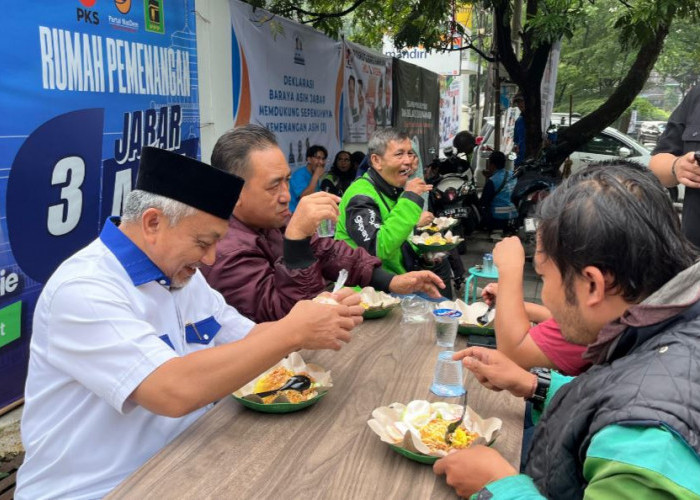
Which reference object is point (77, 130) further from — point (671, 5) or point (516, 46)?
point (516, 46)

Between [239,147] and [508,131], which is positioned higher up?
[508,131]

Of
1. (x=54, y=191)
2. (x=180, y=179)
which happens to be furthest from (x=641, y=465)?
(x=54, y=191)

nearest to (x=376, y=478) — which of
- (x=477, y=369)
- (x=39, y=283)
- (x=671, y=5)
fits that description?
(x=477, y=369)

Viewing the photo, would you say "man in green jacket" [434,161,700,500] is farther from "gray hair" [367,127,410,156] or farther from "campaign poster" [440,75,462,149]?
"campaign poster" [440,75,462,149]

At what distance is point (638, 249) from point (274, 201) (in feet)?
5.30

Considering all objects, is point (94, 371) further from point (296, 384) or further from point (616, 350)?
point (616, 350)

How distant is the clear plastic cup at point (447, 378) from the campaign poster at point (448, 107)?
1328cm

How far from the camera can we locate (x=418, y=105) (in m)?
11.6

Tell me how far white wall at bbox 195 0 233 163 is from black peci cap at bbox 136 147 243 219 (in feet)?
A: 10.4

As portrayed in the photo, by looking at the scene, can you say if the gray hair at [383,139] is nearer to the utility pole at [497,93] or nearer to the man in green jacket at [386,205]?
the man in green jacket at [386,205]

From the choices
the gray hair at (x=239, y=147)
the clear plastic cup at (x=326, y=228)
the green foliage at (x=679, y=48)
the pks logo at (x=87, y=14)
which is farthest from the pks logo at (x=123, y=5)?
the green foliage at (x=679, y=48)

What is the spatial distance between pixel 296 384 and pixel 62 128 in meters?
2.32

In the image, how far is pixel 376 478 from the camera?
4.66ft

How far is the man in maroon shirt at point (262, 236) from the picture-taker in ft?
7.59
